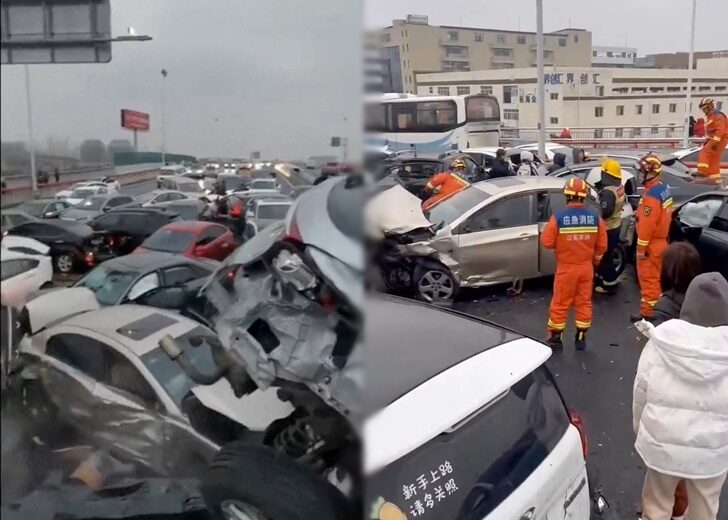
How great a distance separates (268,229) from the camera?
4.55 feet

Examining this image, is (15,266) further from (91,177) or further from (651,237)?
(651,237)

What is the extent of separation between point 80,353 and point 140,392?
0.46 ft

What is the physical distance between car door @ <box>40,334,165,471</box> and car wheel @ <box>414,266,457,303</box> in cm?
607

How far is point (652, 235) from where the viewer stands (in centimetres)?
643

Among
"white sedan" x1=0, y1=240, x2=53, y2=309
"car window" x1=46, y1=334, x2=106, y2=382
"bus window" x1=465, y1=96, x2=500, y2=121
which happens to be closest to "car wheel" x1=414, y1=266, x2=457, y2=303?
"car window" x1=46, y1=334, x2=106, y2=382

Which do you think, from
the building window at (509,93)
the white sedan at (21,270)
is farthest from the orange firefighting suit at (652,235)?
the building window at (509,93)

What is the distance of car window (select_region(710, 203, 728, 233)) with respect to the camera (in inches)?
270

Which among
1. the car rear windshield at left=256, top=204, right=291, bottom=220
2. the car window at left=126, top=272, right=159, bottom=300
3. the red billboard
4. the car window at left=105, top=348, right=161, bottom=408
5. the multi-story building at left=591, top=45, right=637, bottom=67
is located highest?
the multi-story building at left=591, top=45, right=637, bottom=67

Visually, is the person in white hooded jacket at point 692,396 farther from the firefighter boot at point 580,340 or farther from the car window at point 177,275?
the firefighter boot at point 580,340

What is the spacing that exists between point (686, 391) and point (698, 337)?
0.23 meters

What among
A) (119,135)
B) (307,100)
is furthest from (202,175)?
(307,100)

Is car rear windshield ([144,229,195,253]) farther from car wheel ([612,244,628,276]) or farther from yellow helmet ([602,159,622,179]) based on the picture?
car wheel ([612,244,628,276])

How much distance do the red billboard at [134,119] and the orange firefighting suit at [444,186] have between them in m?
6.89

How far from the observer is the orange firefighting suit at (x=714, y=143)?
10.8 metres
